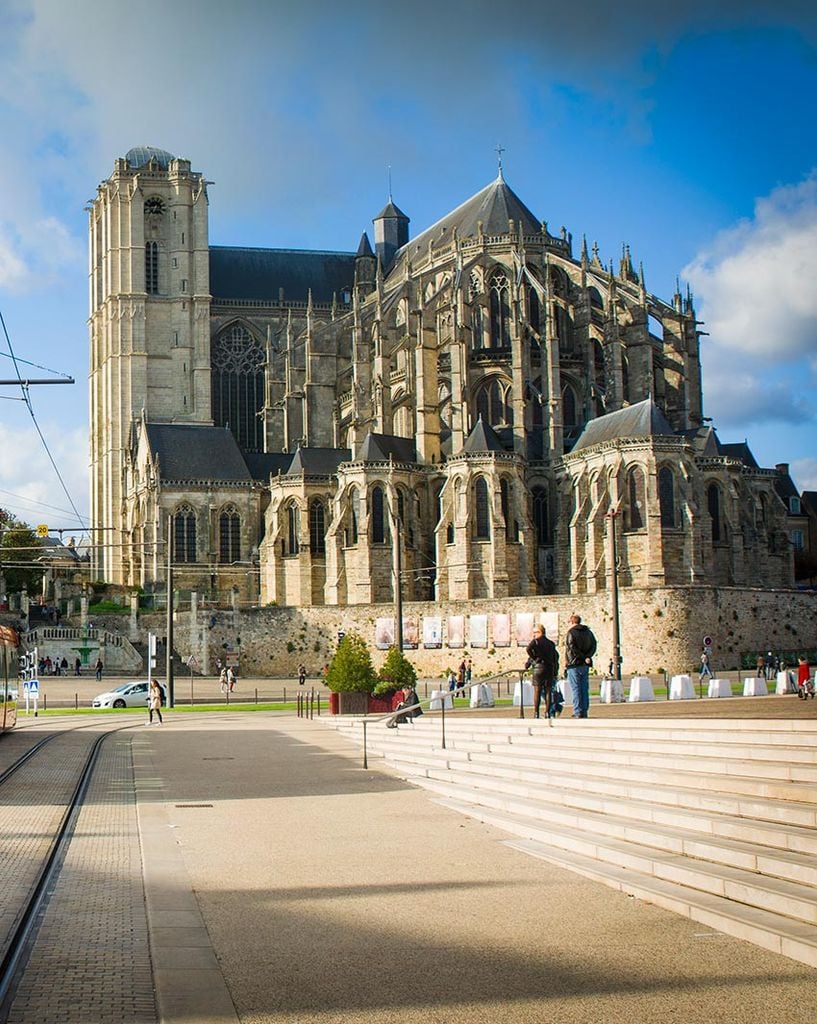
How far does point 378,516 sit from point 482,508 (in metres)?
5.30

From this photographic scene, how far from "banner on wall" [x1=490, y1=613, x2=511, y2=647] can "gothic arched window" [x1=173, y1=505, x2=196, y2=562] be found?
812 inches

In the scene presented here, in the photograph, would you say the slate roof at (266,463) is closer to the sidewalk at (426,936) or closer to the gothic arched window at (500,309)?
the gothic arched window at (500,309)

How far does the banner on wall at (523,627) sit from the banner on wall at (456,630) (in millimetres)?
3028

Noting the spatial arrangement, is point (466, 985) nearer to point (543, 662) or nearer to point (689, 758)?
point (689, 758)

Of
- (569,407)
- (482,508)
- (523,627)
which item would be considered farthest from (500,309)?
(523,627)

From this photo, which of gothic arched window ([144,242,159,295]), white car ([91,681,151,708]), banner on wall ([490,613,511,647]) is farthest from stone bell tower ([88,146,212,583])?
white car ([91,681,151,708])

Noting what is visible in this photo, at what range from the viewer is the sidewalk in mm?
7461

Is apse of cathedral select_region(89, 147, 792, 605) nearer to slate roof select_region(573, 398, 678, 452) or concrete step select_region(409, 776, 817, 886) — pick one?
slate roof select_region(573, 398, 678, 452)

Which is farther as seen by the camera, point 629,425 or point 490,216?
point 490,216

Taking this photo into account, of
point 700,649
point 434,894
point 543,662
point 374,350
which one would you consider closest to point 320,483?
point 374,350

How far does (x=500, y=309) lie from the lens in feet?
247

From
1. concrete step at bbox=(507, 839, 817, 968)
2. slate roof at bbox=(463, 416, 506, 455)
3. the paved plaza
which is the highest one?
slate roof at bbox=(463, 416, 506, 455)

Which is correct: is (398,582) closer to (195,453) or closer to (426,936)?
(195,453)

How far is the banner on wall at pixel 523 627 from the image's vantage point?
58531 millimetres
